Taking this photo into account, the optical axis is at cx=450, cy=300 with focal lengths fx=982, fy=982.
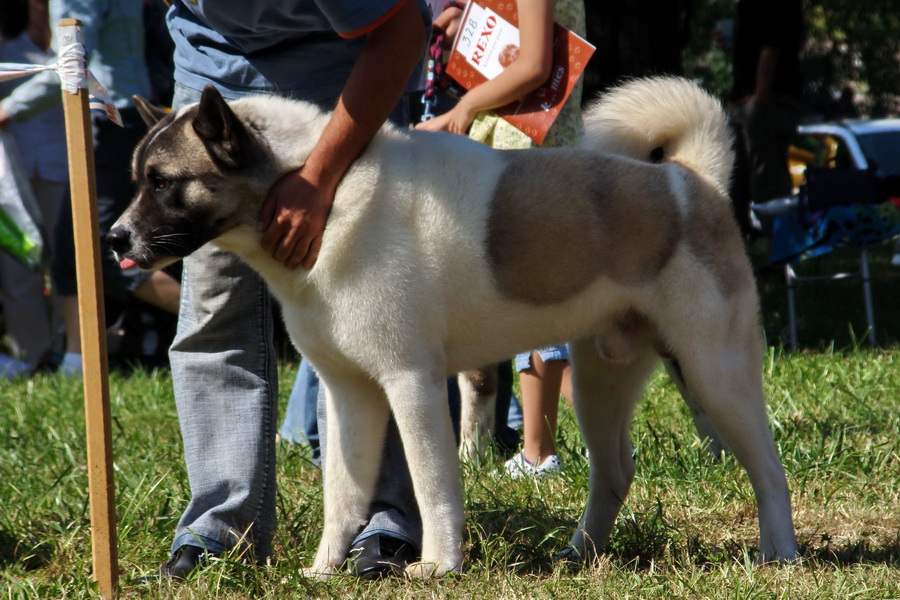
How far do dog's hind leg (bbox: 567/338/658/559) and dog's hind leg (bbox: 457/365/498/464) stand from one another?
2.91 feet

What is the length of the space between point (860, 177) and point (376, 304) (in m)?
5.05

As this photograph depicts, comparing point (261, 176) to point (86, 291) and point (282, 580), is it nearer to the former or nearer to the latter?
point (86, 291)

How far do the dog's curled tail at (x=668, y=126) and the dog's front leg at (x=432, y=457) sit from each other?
3.56 feet

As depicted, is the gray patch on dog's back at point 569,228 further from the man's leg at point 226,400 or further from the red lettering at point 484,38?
the red lettering at point 484,38

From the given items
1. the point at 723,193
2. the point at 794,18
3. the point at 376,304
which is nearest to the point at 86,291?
the point at 376,304

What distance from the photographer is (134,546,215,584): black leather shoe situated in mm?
2837

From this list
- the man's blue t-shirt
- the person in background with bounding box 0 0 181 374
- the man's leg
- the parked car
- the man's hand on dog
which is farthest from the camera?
the parked car

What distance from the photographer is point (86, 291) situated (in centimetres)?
259

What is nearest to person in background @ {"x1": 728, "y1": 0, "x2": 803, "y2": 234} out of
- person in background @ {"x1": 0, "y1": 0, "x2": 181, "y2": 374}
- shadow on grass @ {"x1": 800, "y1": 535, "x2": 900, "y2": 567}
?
person in background @ {"x1": 0, "y1": 0, "x2": 181, "y2": 374}

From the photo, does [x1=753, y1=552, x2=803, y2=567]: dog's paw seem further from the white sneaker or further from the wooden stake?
the wooden stake

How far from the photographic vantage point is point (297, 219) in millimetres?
2598

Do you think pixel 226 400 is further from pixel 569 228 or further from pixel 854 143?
pixel 854 143

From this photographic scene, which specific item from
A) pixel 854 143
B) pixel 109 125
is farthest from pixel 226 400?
pixel 854 143

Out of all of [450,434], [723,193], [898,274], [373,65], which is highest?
[373,65]
